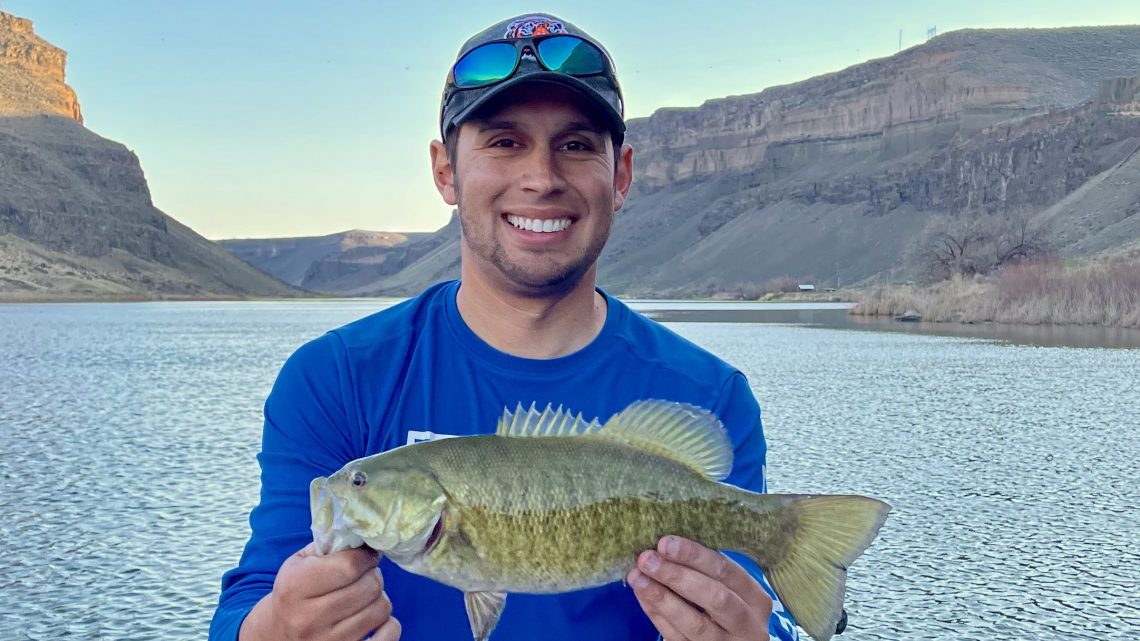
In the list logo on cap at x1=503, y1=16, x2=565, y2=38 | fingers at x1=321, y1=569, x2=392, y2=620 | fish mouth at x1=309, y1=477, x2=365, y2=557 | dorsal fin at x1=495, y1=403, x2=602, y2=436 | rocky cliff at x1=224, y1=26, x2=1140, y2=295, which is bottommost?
fingers at x1=321, y1=569, x2=392, y2=620

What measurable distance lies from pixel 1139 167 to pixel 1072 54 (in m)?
81.7

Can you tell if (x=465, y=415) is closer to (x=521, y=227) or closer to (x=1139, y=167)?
(x=521, y=227)

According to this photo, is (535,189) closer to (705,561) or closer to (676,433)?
(676,433)

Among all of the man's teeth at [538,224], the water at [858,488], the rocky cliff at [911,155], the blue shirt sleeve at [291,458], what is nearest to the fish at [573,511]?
the blue shirt sleeve at [291,458]

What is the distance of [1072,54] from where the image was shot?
17050 cm

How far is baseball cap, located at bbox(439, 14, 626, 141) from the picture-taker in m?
2.92

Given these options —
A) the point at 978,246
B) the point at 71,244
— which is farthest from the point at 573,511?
the point at 71,244

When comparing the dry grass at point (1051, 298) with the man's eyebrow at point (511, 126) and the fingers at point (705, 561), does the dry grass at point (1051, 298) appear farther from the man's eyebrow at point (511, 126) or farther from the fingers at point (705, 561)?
the fingers at point (705, 561)

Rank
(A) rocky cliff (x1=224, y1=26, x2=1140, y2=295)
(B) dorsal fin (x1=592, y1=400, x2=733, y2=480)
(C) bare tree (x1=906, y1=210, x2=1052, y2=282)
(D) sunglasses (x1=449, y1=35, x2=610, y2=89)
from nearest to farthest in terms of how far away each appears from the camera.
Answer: (B) dorsal fin (x1=592, y1=400, x2=733, y2=480), (D) sunglasses (x1=449, y1=35, x2=610, y2=89), (C) bare tree (x1=906, y1=210, x2=1052, y2=282), (A) rocky cliff (x1=224, y1=26, x2=1140, y2=295)

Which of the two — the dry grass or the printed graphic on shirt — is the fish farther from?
the dry grass

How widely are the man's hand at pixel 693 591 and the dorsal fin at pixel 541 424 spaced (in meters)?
0.40

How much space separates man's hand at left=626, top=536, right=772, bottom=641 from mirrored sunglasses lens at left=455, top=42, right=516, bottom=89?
1583 mm

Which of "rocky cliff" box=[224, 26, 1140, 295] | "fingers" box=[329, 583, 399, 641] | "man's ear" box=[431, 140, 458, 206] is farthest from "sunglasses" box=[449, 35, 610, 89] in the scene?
"rocky cliff" box=[224, 26, 1140, 295]

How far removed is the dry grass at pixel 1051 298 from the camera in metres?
44.7
